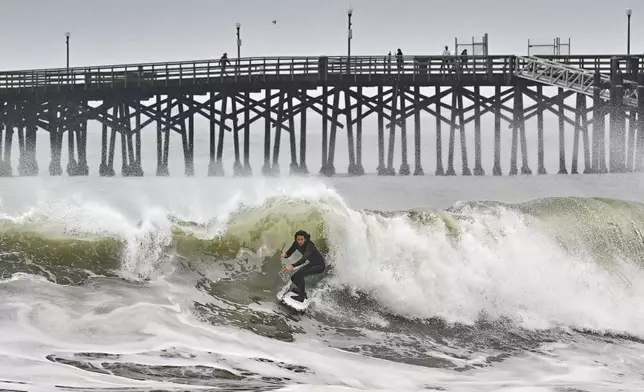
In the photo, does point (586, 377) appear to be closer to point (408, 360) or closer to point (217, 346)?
point (408, 360)

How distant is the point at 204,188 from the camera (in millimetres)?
31953

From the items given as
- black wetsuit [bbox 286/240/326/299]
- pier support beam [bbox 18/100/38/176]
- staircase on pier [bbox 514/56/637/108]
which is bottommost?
black wetsuit [bbox 286/240/326/299]

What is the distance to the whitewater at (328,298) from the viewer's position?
1109 centimetres

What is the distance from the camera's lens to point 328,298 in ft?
47.4

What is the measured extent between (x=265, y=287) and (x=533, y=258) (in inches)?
165

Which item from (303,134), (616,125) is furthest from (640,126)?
(303,134)

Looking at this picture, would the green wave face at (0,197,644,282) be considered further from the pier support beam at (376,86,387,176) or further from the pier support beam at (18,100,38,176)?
the pier support beam at (18,100,38,176)

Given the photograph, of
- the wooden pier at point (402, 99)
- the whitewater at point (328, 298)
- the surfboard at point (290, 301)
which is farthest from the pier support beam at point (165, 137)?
the surfboard at point (290, 301)

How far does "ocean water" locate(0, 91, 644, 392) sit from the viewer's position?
11.1 meters

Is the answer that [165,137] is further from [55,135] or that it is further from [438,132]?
[438,132]

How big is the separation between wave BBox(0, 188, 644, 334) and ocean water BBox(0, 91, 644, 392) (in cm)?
3

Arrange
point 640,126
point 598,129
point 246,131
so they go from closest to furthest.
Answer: point 640,126
point 598,129
point 246,131

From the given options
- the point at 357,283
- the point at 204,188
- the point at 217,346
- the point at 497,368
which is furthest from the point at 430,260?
the point at 204,188

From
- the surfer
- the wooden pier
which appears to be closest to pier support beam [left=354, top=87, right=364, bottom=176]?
the wooden pier
